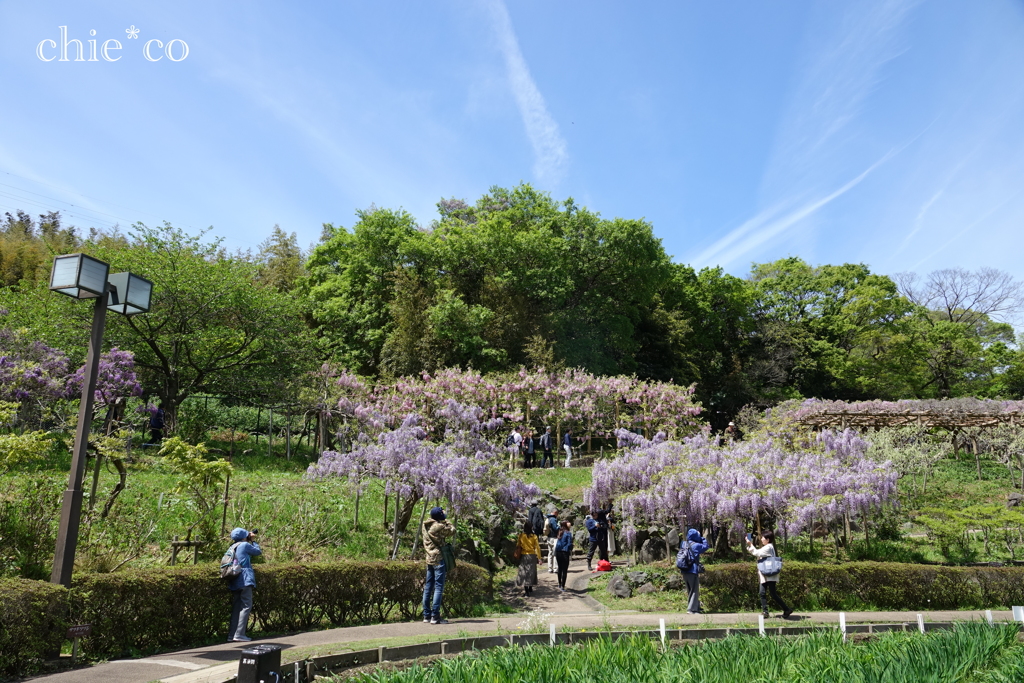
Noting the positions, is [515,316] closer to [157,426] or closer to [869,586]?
[157,426]

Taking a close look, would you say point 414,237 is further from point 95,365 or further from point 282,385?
point 95,365

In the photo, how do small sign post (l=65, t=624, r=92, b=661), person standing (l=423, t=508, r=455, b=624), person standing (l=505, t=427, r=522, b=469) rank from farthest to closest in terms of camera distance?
person standing (l=505, t=427, r=522, b=469), person standing (l=423, t=508, r=455, b=624), small sign post (l=65, t=624, r=92, b=661)

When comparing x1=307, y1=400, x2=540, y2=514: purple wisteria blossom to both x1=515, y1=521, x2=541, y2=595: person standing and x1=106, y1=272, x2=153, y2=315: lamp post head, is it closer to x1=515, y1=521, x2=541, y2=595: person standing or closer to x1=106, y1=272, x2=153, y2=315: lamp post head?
x1=515, y1=521, x2=541, y2=595: person standing

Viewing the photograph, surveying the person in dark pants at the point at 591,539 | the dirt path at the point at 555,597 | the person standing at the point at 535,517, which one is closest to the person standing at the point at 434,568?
the dirt path at the point at 555,597

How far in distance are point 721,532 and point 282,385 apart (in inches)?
699

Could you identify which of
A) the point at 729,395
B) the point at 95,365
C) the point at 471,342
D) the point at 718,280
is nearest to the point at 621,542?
the point at 95,365

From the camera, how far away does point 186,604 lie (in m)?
7.60

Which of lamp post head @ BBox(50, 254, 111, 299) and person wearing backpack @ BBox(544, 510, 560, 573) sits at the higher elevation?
lamp post head @ BBox(50, 254, 111, 299)

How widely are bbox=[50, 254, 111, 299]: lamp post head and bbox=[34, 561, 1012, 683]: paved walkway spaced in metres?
3.66

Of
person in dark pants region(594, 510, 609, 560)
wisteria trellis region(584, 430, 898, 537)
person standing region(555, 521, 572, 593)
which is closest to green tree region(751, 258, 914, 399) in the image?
wisteria trellis region(584, 430, 898, 537)

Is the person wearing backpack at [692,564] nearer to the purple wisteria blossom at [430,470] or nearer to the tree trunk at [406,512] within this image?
the purple wisteria blossom at [430,470]

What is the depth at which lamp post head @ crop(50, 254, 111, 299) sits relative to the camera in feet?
22.9

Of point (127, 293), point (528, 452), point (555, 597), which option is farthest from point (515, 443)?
point (127, 293)

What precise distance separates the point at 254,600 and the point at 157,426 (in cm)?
1907
